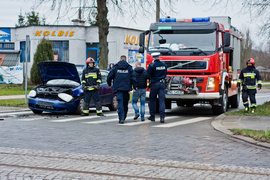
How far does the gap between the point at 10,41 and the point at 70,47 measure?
22.7 ft

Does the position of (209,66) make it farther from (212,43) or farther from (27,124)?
(27,124)

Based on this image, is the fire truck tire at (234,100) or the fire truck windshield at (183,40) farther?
the fire truck tire at (234,100)

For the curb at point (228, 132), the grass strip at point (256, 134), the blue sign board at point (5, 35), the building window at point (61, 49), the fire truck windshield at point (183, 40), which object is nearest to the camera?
the curb at point (228, 132)

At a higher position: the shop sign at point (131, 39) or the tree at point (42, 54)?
the shop sign at point (131, 39)

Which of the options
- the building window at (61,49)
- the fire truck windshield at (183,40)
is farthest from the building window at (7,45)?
the fire truck windshield at (183,40)

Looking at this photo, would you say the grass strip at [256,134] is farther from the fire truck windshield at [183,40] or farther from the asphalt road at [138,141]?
the fire truck windshield at [183,40]

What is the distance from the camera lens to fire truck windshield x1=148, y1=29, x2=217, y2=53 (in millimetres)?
14562

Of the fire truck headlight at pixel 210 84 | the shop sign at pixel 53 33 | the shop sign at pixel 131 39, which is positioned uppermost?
the shop sign at pixel 53 33

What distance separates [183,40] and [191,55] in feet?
1.99

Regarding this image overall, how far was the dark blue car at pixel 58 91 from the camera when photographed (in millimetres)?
14480

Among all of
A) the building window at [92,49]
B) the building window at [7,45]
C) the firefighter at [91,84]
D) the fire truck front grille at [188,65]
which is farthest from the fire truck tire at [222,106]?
the building window at [7,45]

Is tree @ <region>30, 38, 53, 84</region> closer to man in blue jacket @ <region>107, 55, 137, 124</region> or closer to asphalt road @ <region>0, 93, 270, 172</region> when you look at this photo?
asphalt road @ <region>0, 93, 270, 172</region>

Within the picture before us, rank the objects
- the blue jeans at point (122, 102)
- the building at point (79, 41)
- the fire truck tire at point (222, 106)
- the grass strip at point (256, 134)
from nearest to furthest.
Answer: the grass strip at point (256, 134)
the blue jeans at point (122, 102)
the fire truck tire at point (222, 106)
the building at point (79, 41)

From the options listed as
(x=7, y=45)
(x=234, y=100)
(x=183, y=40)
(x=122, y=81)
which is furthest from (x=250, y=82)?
(x=7, y=45)
